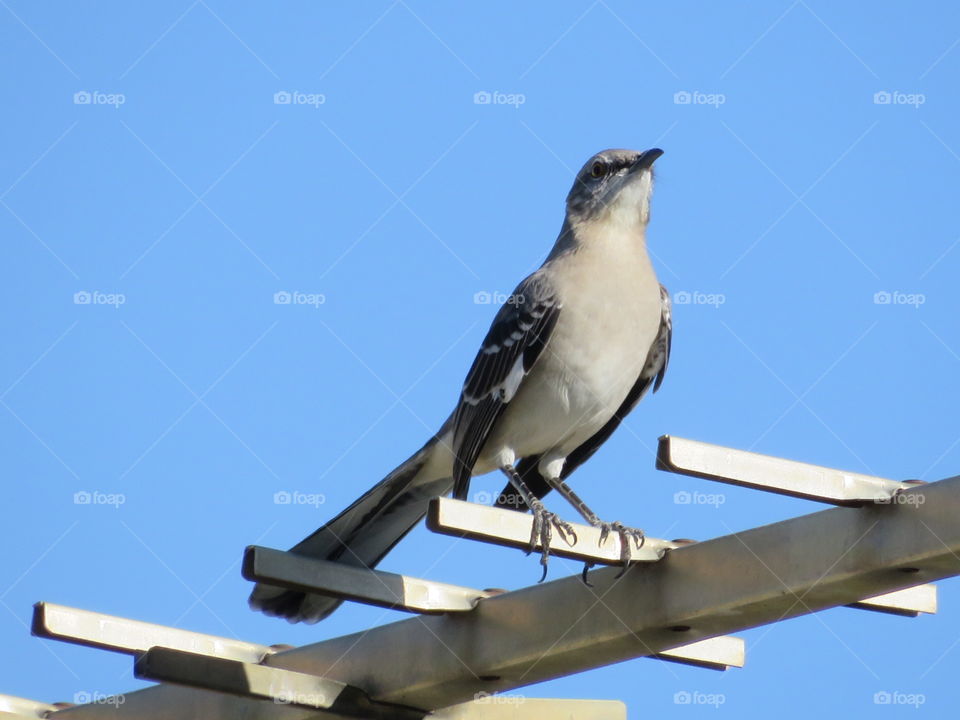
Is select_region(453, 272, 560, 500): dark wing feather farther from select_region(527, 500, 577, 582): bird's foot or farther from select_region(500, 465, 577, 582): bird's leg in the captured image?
select_region(527, 500, 577, 582): bird's foot

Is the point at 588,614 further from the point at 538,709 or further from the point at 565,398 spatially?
the point at 565,398

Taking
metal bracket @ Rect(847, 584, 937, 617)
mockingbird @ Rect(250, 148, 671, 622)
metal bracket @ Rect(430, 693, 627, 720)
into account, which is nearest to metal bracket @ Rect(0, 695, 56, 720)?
mockingbird @ Rect(250, 148, 671, 622)

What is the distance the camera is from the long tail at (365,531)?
592cm

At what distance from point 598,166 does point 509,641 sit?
12.3ft

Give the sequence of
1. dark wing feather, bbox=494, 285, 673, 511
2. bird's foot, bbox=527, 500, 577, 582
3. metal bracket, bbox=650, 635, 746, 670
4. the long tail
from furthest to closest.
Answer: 1. dark wing feather, bbox=494, 285, 673, 511
2. the long tail
3. metal bracket, bbox=650, 635, 746, 670
4. bird's foot, bbox=527, 500, 577, 582

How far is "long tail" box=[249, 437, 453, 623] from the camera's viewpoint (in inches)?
233

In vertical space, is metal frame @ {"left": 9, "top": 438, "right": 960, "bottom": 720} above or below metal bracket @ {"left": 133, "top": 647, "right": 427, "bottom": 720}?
above

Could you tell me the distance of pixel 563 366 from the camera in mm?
7156

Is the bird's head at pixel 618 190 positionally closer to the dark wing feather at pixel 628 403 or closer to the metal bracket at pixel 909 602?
the dark wing feather at pixel 628 403

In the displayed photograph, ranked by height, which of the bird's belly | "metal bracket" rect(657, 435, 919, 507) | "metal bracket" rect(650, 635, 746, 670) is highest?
the bird's belly

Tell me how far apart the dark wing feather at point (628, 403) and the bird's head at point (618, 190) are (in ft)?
1.58

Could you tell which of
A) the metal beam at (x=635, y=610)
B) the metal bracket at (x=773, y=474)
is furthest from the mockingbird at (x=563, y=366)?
the metal bracket at (x=773, y=474)

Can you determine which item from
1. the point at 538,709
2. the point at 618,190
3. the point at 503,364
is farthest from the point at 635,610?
the point at 618,190

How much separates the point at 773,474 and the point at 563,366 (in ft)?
10.4
